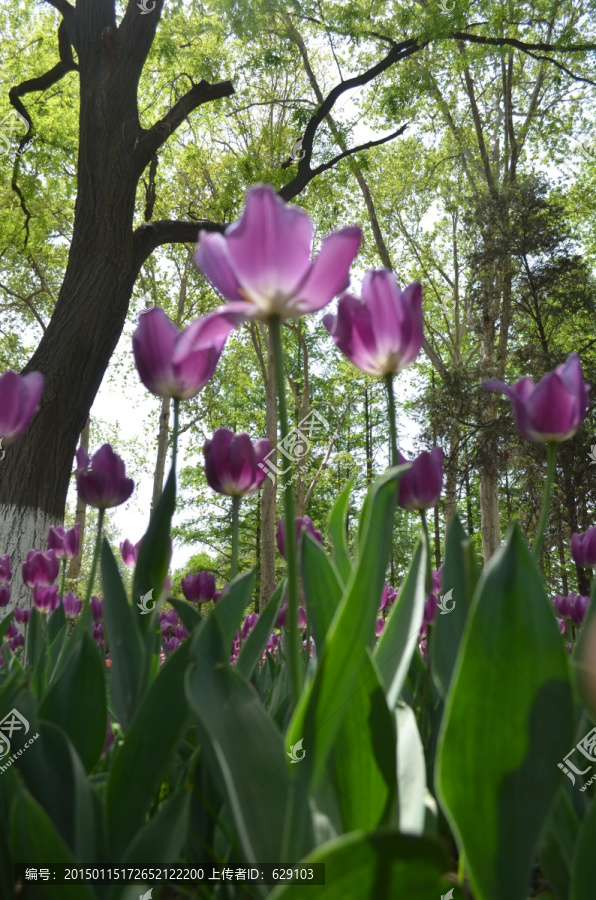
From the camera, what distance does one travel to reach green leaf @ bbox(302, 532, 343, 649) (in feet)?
2.71

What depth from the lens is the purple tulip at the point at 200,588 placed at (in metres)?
1.74

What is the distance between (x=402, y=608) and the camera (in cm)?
82

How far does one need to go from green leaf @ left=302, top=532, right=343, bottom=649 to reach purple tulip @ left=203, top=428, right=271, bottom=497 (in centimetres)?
25

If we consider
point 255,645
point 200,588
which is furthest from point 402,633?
point 200,588

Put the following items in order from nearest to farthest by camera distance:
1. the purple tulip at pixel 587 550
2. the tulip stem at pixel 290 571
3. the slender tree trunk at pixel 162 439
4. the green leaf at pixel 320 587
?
the tulip stem at pixel 290 571, the green leaf at pixel 320 587, the purple tulip at pixel 587 550, the slender tree trunk at pixel 162 439

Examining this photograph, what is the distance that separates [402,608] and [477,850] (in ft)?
0.95

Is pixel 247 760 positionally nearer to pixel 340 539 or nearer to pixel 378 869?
pixel 378 869

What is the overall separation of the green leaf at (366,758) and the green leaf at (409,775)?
16mm

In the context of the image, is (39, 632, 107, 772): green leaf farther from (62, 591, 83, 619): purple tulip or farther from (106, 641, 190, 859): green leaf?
(62, 591, 83, 619): purple tulip

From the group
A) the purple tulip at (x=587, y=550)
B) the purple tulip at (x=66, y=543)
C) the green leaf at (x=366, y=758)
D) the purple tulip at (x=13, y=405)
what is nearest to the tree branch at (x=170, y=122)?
the purple tulip at (x=66, y=543)

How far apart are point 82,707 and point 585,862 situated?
0.62m

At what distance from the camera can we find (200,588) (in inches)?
69.5

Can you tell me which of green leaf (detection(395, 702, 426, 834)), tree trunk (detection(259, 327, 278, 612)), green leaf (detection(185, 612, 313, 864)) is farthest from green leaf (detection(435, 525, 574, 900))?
tree trunk (detection(259, 327, 278, 612))

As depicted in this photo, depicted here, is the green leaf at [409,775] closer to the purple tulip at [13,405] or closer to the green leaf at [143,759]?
the green leaf at [143,759]
